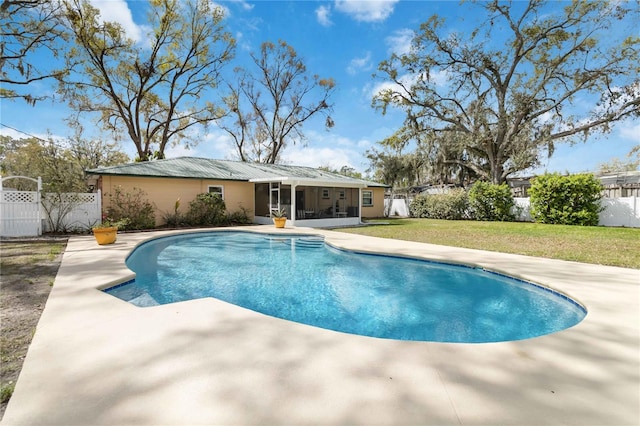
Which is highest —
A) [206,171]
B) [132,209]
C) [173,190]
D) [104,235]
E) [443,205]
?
[206,171]

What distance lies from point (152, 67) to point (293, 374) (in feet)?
70.8

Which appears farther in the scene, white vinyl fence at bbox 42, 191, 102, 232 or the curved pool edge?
white vinyl fence at bbox 42, 191, 102, 232

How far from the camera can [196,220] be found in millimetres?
14023

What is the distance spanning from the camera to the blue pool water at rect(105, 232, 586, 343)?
13.2ft

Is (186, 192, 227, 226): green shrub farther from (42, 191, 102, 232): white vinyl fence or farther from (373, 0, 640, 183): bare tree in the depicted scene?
(373, 0, 640, 183): bare tree

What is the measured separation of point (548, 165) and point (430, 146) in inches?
317

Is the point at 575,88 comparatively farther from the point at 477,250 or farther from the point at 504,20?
the point at 477,250

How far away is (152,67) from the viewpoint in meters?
18.2

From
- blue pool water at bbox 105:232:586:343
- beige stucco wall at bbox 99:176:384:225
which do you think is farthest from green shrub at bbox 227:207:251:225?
blue pool water at bbox 105:232:586:343

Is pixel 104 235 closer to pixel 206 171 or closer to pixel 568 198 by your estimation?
pixel 206 171

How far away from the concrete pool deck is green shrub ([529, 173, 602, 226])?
12.5 meters

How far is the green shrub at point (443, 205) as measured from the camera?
59.5ft

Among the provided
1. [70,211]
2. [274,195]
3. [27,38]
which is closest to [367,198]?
[274,195]

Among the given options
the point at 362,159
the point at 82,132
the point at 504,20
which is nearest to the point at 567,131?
the point at 504,20
